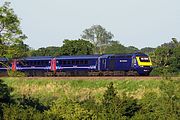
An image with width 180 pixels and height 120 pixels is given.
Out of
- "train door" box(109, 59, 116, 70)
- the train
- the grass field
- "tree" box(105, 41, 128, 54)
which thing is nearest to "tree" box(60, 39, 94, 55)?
"tree" box(105, 41, 128, 54)

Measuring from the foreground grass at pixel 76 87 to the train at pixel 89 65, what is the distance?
2540 millimetres

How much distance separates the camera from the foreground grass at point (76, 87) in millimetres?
36844

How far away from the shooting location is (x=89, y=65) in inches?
2037

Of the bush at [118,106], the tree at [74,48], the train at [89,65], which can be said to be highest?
the tree at [74,48]

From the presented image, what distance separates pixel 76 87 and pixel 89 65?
982cm

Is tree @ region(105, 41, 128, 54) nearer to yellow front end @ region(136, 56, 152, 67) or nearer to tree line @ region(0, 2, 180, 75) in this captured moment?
tree line @ region(0, 2, 180, 75)

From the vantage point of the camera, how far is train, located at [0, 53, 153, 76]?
156 ft

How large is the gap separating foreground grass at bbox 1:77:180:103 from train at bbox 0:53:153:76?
100 inches

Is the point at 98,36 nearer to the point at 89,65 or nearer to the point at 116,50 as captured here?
the point at 116,50

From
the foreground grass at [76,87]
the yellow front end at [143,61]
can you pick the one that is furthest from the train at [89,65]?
the foreground grass at [76,87]

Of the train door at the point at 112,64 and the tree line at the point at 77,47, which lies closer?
the tree line at the point at 77,47

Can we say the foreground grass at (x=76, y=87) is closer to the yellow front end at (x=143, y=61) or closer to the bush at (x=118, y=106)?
the yellow front end at (x=143, y=61)

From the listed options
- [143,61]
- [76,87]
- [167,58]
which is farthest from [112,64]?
[167,58]

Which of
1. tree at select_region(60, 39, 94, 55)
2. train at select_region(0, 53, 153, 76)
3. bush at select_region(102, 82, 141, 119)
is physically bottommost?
bush at select_region(102, 82, 141, 119)
